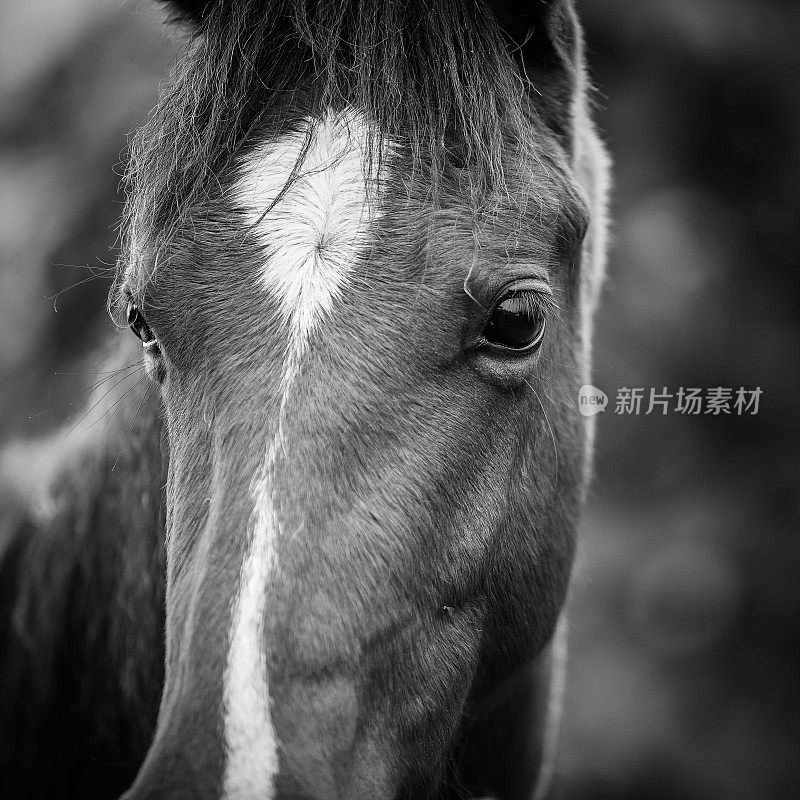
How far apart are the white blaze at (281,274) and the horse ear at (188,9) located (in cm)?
45

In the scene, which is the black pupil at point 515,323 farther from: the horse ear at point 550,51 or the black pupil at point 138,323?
the black pupil at point 138,323

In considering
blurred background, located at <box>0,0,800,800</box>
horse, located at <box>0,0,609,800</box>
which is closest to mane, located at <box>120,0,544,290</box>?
horse, located at <box>0,0,609,800</box>

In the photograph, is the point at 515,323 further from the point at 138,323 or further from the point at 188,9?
the point at 188,9

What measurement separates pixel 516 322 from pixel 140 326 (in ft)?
2.08

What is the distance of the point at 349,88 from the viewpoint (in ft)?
4.02

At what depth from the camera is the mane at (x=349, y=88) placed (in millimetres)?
1203

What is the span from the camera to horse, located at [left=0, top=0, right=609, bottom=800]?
3.08 feet

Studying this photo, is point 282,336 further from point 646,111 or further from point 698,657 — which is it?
point 698,657

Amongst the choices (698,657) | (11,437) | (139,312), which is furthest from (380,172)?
(698,657)

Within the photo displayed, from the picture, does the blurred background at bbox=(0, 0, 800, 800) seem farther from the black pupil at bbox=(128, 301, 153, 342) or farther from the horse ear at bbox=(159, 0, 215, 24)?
the black pupil at bbox=(128, 301, 153, 342)

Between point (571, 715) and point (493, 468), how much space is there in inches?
119

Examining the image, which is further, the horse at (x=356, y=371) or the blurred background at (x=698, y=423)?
the blurred background at (x=698, y=423)

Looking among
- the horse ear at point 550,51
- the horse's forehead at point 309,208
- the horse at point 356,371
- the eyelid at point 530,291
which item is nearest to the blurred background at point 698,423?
the horse ear at point 550,51

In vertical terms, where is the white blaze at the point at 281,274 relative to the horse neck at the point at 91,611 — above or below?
above
